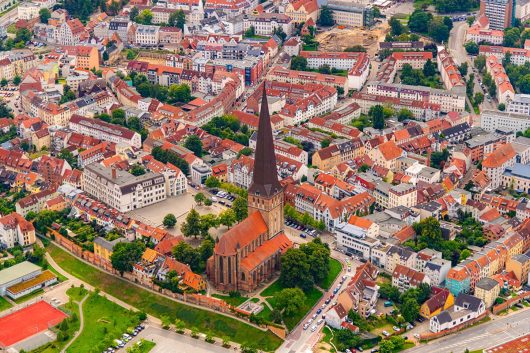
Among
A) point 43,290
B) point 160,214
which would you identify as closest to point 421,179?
point 160,214

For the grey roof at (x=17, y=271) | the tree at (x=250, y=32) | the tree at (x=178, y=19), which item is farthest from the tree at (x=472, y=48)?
the grey roof at (x=17, y=271)

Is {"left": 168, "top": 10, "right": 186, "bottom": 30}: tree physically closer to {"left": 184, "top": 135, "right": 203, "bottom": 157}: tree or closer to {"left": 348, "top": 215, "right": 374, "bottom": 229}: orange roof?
{"left": 184, "top": 135, "right": 203, "bottom": 157}: tree

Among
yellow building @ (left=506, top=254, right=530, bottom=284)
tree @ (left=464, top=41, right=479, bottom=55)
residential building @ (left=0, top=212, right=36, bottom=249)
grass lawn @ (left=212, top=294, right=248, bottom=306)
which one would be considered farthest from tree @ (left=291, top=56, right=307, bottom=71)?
grass lawn @ (left=212, top=294, right=248, bottom=306)

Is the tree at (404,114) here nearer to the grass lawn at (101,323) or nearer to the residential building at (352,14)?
the residential building at (352,14)

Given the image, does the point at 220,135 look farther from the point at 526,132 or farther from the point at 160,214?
the point at 526,132

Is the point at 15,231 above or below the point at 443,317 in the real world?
above

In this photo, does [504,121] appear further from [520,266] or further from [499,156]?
[520,266]

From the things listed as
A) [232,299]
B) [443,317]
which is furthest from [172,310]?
[443,317]
